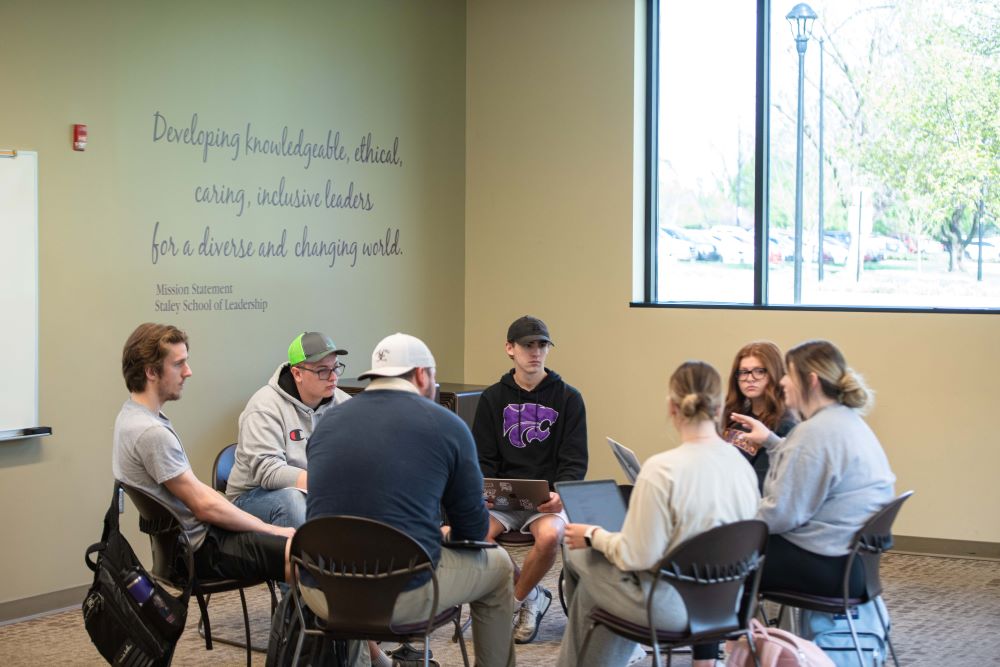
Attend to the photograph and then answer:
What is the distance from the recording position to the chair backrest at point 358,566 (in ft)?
10.5

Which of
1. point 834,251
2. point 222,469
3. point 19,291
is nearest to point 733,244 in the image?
point 834,251

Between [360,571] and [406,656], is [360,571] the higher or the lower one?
the higher one

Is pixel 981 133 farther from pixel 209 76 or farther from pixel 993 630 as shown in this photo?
pixel 209 76

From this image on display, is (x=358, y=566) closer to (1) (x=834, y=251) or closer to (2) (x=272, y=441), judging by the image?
(2) (x=272, y=441)

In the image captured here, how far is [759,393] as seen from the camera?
460cm

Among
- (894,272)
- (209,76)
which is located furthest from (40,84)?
(894,272)

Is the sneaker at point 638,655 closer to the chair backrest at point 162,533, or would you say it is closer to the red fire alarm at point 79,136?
the chair backrest at point 162,533

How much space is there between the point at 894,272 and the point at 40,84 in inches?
183

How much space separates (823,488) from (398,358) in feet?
4.71

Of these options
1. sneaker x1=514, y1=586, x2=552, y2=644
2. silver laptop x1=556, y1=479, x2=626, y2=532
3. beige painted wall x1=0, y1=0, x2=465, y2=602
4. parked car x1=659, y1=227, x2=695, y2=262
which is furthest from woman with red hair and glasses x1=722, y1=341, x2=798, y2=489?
beige painted wall x1=0, y1=0, x2=465, y2=602

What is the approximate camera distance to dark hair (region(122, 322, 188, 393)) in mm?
3883

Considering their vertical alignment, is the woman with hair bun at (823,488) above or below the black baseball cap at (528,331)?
below

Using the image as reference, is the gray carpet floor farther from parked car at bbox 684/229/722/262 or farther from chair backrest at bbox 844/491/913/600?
parked car at bbox 684/229/722/262

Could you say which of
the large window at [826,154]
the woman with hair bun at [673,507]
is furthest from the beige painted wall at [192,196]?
the woman with hair bun at [673,507]
